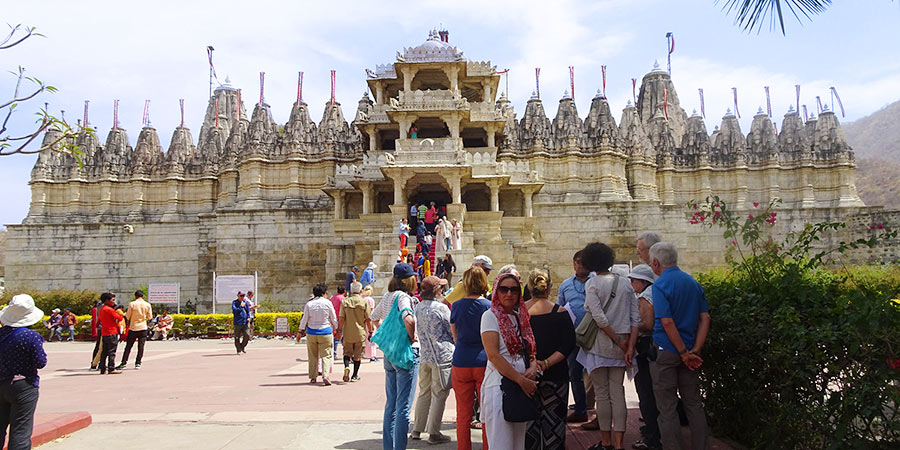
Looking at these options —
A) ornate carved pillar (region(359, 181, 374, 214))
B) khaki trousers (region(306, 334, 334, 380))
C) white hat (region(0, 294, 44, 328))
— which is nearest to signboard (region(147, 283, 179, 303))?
ornate carved pillar (region(359, 181, 374, 214))

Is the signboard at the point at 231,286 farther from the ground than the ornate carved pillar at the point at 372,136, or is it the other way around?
the ornate carved pillar at the point at 372,136

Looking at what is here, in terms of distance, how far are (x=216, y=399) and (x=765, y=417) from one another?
299 inches

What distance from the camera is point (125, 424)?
781cm

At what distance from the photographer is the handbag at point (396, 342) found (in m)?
6.46

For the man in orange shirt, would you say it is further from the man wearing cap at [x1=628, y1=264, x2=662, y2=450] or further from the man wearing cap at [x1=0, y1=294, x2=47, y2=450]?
the man wearing cap at [x1=628, y1=264, x2=662, y2=450]

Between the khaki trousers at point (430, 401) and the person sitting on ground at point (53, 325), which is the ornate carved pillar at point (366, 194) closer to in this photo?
the person sitting on ground at point (53, 325)

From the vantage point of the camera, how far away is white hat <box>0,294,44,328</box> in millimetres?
5824

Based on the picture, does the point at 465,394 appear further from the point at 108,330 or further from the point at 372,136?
the point at 372,136

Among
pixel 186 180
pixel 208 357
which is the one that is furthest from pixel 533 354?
pixel 186 180

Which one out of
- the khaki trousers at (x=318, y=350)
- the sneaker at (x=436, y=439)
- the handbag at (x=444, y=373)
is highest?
the handbag at (x=444, y=373)

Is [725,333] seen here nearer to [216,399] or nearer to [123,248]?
[216,399]

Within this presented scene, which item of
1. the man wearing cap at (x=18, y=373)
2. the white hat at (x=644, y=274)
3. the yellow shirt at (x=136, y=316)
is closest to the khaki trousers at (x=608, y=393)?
the white hat at (x=644, y=274)

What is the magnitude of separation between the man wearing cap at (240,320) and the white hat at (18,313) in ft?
31.4

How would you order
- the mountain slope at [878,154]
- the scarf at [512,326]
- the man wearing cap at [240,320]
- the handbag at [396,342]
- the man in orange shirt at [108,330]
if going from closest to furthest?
the scarf at [512,326] → the handbag at [396,342] → the man in orange shirt at [108,330] → the man wearing cap at [240,320] → the mountain slope at [878,154]
